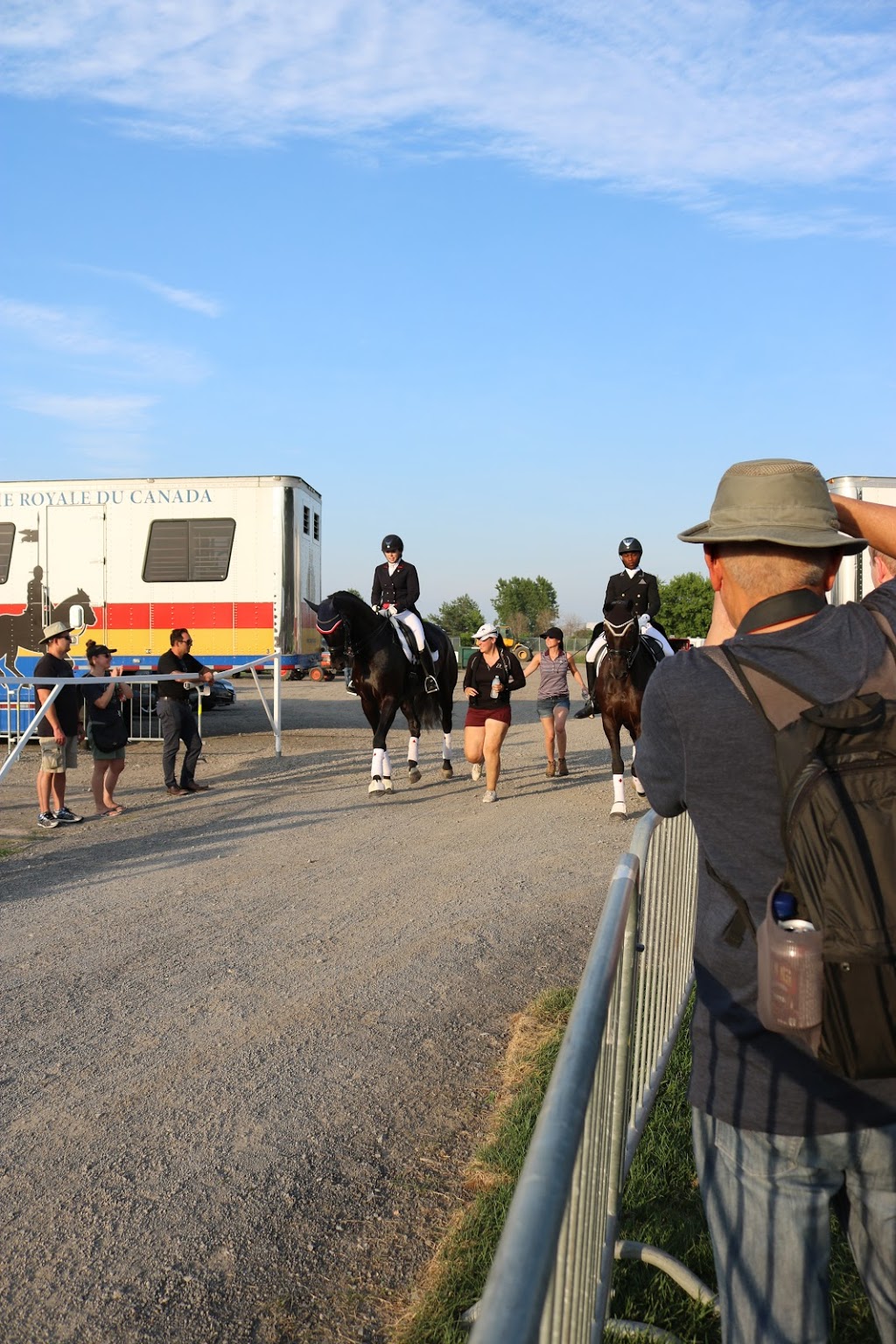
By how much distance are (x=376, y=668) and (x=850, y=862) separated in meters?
12.4

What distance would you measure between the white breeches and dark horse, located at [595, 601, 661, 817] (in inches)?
126

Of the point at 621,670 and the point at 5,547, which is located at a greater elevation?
the point at 5,547

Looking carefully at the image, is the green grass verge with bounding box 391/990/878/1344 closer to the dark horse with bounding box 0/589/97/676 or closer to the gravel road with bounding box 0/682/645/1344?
the gravel road with bounding box 0/682/645/1344

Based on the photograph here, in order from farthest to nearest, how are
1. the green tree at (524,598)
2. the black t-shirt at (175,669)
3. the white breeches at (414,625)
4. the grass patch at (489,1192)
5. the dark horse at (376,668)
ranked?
the green tree at (524,598) → the white breeches at (414,625) → the black t-shirt at (175,669) → the dark horse at (376,668) → the grass patch at (489,1192)

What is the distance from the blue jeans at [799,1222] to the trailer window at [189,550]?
1827cm

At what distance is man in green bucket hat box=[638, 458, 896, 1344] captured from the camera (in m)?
2.25


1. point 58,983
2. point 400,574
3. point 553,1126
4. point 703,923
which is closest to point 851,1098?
point 703,923

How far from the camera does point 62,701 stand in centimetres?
1254

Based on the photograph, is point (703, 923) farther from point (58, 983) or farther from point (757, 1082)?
point (58, 983)

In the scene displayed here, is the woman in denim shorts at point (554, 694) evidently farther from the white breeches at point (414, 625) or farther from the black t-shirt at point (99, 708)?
the black t-shirt at point (99, 708)

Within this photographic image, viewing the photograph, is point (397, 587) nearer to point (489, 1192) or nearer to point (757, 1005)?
point (489, 1192)

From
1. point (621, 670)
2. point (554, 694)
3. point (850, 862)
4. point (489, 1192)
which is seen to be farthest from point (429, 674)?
point (850, 862)

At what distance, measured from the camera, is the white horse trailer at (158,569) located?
1983cm

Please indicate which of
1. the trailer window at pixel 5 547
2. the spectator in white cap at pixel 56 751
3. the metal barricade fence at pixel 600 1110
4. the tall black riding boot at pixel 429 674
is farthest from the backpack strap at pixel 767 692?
the trailer window at pixel 5 547
